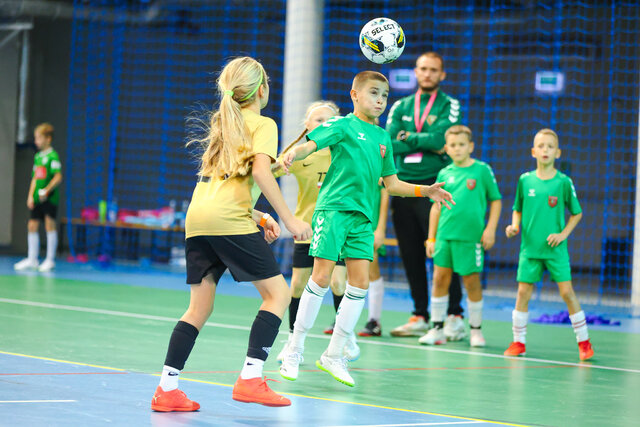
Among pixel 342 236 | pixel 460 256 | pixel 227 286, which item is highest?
pixel 342 236

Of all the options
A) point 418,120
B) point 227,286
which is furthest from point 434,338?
point 227,286

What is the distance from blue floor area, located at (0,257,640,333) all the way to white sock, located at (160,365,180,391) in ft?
17.1

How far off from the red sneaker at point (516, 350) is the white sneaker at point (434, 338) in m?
0.52

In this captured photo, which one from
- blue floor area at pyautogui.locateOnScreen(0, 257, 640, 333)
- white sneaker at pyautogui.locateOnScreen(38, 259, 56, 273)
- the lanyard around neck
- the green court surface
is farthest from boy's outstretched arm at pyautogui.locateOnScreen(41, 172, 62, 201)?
the lanyard around neck

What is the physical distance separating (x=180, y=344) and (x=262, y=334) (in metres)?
0.35

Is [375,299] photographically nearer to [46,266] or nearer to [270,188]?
[270,188]

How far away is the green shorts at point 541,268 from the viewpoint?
643cm

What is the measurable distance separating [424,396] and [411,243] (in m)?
2.93

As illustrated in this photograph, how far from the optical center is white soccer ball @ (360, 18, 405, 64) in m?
5.71

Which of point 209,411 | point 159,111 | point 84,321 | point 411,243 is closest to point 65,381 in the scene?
point 209,411

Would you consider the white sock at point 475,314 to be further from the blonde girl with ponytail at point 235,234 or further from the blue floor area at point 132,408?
the blonde girl with ponytail at point 235,234

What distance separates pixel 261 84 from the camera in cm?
412

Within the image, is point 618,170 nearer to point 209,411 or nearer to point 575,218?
point 575,218

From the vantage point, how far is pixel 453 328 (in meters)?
6.94
